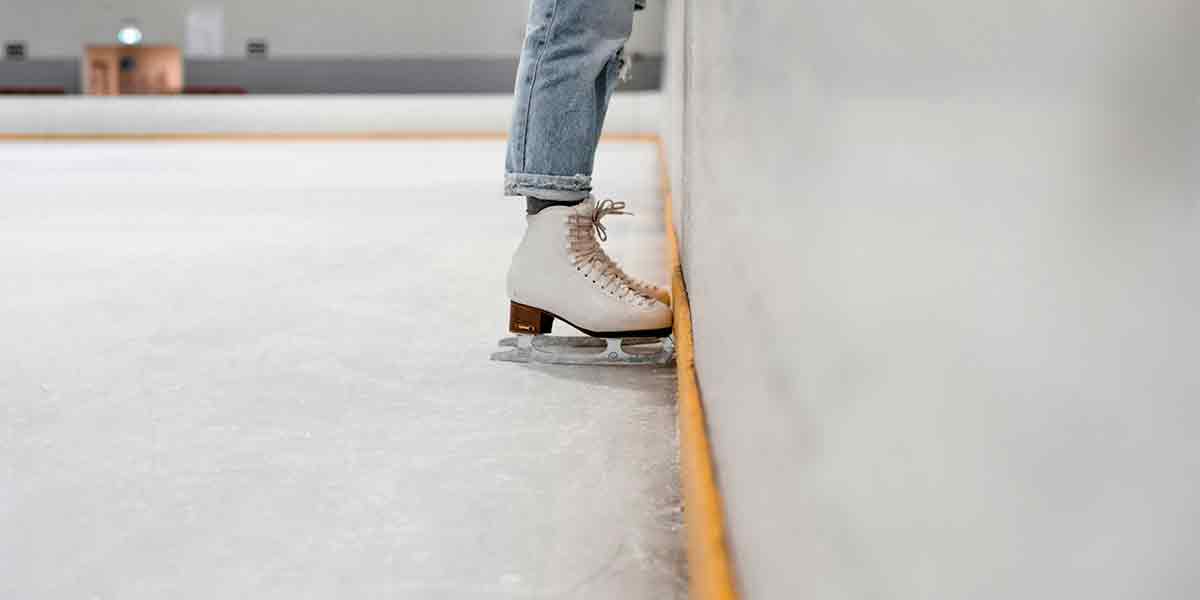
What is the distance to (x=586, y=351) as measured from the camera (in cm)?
143

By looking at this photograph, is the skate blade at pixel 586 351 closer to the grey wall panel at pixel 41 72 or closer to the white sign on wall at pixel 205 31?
the white sign on wall at pixel 205 31

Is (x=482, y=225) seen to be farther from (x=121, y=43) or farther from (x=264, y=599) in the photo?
(x=121, y=43)

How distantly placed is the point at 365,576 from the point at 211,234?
7.18 ft

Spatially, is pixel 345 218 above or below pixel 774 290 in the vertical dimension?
below

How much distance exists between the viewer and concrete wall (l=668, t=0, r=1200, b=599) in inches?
6.3

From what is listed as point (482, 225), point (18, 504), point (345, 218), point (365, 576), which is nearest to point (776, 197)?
point (365, 576)

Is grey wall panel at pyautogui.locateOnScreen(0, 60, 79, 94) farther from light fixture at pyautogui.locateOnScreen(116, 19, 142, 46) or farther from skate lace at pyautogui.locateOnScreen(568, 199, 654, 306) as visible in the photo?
skate lace at pyautogui.locateOnScreen(568, 199, 654, 306)

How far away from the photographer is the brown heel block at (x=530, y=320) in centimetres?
141

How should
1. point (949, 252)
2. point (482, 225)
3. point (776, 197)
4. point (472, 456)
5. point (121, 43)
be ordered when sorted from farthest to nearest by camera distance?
point (121, 43) → point (482, 225) → point (472, 456) → point (776, 197) → point (949, 252)

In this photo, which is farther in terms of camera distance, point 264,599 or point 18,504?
point 18,504

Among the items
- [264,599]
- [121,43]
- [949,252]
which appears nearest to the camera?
[949,252]

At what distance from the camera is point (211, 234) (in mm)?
2736

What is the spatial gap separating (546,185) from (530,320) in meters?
0.19

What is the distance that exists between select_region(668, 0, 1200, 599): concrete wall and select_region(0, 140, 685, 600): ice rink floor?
1.28 ft
